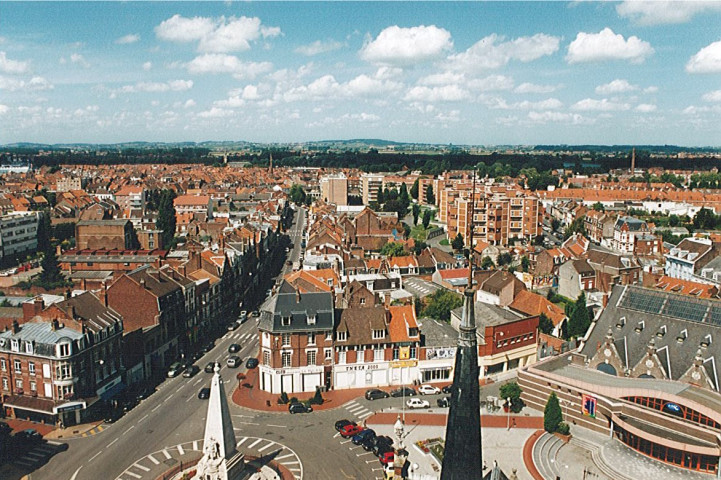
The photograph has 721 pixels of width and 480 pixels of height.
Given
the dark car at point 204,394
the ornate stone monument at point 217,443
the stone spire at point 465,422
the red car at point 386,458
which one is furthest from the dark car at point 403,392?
the stone spire at point 465,422

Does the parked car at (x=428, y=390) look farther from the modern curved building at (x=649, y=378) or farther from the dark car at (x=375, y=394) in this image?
the modern curved building at (x=649, y=378)

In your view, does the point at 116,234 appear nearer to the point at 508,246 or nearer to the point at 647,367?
the point at 508,246

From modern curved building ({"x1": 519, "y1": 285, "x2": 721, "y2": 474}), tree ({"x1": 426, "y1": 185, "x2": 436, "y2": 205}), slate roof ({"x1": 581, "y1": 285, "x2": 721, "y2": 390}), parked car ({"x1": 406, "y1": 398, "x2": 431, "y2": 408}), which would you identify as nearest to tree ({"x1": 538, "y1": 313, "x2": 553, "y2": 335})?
modern curved building ({"x1": 519, "y1": 285, "x2": 721, "y2": 474})

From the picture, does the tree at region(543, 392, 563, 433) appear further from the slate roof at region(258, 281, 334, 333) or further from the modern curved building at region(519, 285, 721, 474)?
the slate roof at region(258, 281, 334, 333)

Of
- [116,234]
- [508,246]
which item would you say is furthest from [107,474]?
[508,246]

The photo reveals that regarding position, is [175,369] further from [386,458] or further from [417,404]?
[386,458]
